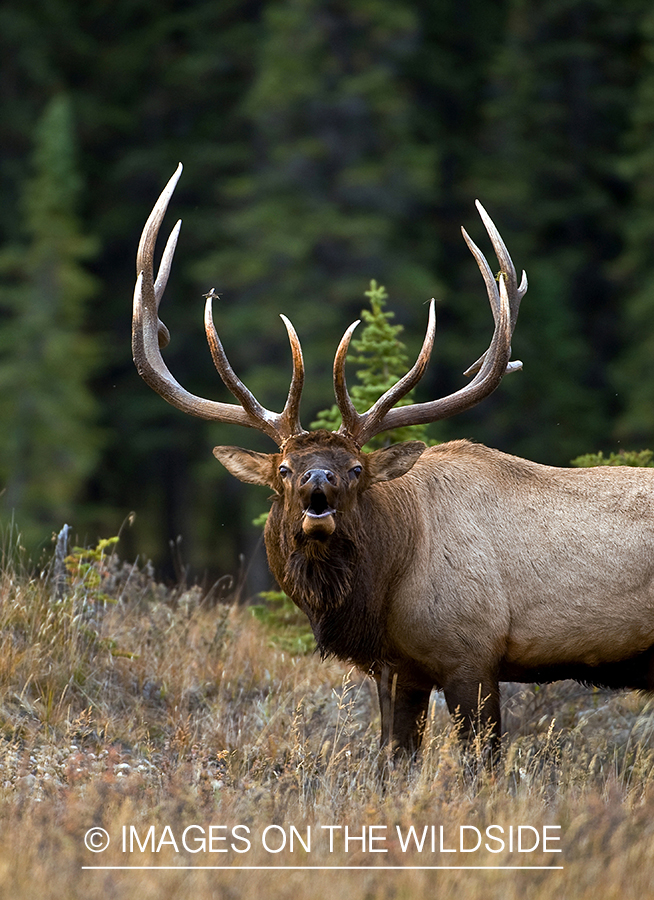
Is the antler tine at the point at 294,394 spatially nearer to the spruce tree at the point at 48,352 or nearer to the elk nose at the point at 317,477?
the elk nose at the point at 317,477

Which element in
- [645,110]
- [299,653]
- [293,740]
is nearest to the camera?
[293,740]

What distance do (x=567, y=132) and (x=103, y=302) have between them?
10844mm

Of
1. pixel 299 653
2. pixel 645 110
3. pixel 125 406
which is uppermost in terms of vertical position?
pixel 645 110

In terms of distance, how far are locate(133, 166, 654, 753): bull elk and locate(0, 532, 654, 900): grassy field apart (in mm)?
281

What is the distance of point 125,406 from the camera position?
2441cm

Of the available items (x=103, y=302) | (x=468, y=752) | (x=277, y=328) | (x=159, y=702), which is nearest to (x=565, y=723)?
(x=468, y=752)

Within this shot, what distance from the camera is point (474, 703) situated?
5.85 metres

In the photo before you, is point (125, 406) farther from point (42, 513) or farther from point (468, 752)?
point (468, 752)

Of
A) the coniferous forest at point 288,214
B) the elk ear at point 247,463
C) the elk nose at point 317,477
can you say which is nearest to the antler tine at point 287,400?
the elk ear at point 247,463

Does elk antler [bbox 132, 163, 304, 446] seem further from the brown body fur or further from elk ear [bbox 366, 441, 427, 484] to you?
elk ear [bbox 366, 441, 427, 484]

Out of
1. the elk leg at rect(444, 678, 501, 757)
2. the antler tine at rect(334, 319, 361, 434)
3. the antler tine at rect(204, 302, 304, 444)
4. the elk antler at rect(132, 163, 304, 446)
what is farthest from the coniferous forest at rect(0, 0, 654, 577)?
the elk leg at rect(444, 678, 501, 757)

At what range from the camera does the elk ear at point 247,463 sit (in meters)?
6.23

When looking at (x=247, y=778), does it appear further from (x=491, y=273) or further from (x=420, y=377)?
(x=491, y=273)

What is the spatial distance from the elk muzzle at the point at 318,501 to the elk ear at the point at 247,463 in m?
0.63
